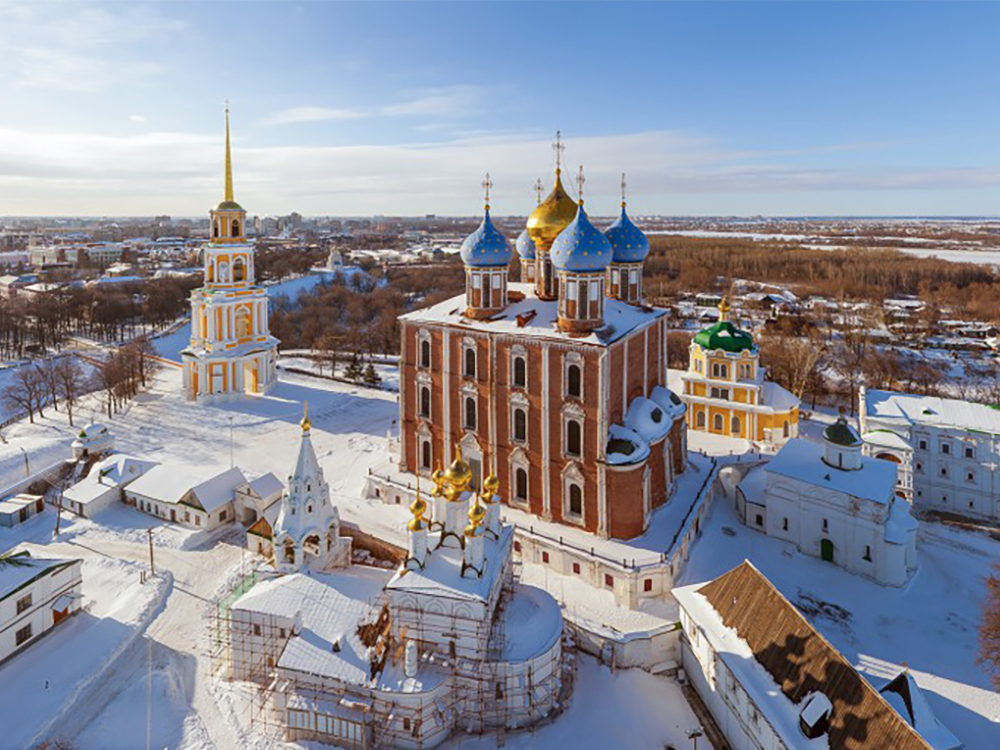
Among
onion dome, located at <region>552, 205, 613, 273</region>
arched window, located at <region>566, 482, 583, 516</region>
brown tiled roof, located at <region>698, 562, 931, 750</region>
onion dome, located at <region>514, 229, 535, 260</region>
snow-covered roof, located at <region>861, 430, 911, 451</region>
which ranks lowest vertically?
brown tiled roof, located at <region>698, 562, 931, 750</region>

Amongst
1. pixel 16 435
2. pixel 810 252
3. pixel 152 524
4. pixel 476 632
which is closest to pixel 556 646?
pixel 476 632

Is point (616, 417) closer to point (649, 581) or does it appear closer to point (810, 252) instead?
point (649, 581)

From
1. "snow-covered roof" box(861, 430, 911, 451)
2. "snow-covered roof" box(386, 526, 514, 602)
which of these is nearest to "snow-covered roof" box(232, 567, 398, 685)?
"snow-covered roof" box(386, 526, 514, 602)

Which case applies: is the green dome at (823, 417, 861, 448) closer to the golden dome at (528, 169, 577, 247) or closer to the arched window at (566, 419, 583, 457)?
the arched window at (566, 419, 583, 457)

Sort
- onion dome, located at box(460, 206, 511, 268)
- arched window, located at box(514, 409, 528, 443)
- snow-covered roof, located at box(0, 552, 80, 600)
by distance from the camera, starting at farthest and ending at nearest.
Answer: onion dome, located at box(460, 206, 511, 268), arched window, located at box(514, 409, 528, 443), snow-covered roof, located at box(0, 552, 80, 600)

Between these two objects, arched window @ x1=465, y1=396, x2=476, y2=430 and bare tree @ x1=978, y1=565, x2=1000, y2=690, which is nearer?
bare tree @ x1=978, y1=565, x2=1000, y2=690

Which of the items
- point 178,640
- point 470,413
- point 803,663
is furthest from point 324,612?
point 803,663
